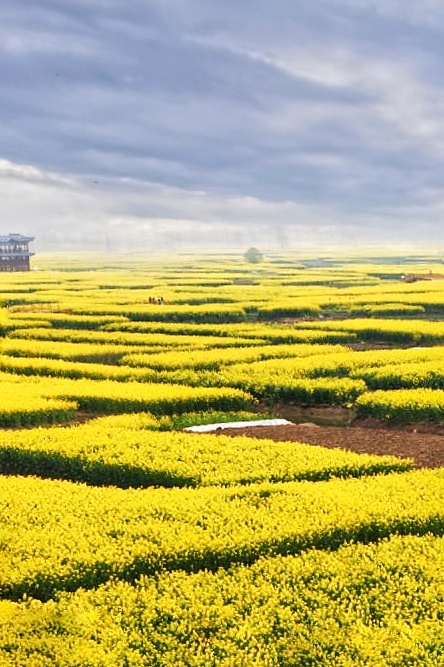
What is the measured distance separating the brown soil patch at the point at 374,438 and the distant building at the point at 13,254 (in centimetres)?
12627

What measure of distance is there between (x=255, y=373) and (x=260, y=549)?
1710 centimetres

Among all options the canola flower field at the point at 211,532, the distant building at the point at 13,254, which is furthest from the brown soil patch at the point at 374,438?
the distant building at the point at 13,254

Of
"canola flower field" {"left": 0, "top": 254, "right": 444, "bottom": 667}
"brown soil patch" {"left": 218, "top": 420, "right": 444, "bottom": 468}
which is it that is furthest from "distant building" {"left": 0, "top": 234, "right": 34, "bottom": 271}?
"brown soil patch" {"left": 218, "top": 420, "right": 444, "bottom": 468}

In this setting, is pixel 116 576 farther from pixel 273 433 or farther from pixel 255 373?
pixel 255 373

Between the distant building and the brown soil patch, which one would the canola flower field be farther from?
the distant building

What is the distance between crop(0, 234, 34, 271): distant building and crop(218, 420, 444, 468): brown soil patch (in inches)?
4971

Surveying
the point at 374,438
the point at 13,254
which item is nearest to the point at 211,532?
the point at 374,438

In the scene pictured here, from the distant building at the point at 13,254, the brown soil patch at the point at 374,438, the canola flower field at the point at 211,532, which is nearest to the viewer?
the canola flower field at the point at 211,532

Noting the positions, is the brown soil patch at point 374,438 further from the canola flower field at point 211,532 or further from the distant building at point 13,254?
the distant building at point 13,254

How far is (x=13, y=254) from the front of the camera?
14075cm

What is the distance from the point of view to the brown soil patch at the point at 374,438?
19005mm

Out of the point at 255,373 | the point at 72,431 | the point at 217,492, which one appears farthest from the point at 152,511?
the point at 255,373

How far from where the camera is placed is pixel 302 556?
1197cm

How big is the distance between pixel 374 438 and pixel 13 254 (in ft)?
431
